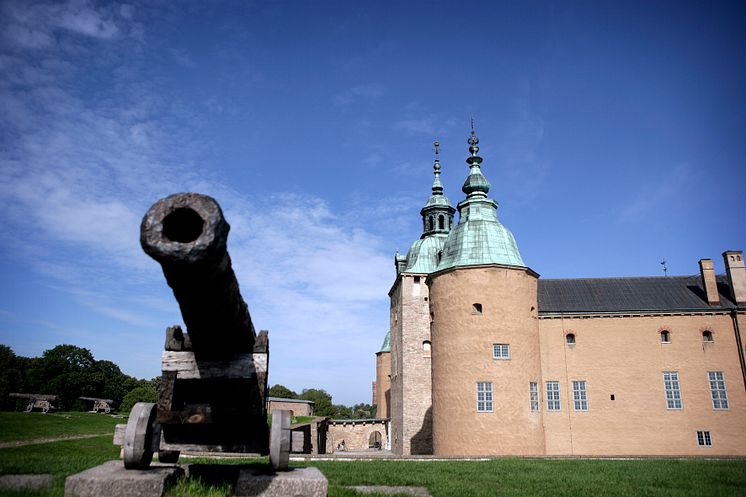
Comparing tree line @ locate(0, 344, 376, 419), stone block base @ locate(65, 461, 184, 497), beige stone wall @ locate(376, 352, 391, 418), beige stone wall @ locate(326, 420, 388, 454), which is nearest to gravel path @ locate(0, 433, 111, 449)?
stone block base @ locate(65, 461, 184, 497)

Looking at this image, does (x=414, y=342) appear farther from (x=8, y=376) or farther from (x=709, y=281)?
(x=8, y=376)

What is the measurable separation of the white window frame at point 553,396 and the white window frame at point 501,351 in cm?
558

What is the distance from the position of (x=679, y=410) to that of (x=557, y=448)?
6.43 meters

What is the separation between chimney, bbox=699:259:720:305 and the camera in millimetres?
27875

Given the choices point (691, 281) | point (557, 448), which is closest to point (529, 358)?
point (557, 448)

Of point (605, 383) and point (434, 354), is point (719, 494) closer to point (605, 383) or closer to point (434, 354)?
point (434, 354)

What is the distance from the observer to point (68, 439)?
20484 millimetres

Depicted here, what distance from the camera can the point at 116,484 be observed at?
213 inches

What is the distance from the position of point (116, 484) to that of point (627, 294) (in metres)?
29.5

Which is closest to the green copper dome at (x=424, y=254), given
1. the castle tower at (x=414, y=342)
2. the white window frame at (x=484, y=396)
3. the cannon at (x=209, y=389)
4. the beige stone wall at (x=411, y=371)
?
the castle tower at (x=414, y=342)

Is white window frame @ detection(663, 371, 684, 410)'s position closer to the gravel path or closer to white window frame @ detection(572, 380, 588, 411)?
white window frame @ detection(572, 380, 588, 411)

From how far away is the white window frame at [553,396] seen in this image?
1046 inches

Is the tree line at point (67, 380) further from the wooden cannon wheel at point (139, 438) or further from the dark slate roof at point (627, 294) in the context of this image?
the wooden cannon wheel at point (139, 438)

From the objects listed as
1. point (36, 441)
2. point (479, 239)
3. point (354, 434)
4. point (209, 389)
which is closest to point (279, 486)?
point (209, 389)
